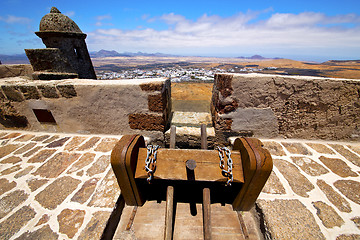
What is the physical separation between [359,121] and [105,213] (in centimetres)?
382

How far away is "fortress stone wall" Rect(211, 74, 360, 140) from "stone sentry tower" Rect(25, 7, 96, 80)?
134 inches

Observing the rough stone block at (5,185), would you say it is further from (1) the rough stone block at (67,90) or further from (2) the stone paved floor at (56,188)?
(1) the rough stone block at (67,90)

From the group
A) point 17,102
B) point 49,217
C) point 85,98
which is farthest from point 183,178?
point 17,102

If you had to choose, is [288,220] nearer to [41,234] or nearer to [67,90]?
[41,234]

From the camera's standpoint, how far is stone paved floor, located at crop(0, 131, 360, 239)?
4.34 feet

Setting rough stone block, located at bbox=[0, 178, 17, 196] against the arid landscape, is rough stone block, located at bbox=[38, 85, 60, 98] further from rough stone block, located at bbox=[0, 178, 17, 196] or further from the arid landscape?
the arid landscape

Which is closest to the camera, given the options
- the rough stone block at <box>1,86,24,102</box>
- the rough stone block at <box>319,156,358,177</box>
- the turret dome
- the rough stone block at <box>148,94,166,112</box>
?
the rough stone block at <box>319,156,358,177</box>

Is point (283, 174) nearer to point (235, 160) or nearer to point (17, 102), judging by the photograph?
point (235, 160)

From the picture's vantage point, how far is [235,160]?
4.58 ft

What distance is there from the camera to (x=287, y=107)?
87.9 inches

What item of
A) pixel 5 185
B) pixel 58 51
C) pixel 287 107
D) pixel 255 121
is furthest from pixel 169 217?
pixel 58 51

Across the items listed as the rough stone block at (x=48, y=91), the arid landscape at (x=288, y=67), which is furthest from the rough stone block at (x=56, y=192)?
the arid landscape at (x=288, y=67)

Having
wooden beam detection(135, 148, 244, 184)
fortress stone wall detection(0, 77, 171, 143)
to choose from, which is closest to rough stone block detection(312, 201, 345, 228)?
wooden beam detection(135, 148, 244, 184)

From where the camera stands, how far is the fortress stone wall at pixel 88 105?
2275 mm
